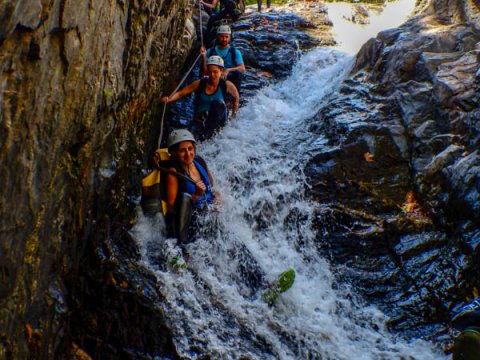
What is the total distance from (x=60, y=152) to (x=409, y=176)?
519 centimetres

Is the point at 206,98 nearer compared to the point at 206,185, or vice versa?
the point at 206,185

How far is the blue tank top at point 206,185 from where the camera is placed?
20.4 ft

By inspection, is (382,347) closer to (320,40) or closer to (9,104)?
(9,104)

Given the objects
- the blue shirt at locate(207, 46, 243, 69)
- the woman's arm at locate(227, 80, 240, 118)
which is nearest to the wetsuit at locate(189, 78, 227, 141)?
the woman's arm at locate(227, 80, 240, 118)

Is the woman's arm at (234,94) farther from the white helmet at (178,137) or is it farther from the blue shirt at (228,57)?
the white helmet at (178,137)

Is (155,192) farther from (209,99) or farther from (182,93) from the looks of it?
(209,99)

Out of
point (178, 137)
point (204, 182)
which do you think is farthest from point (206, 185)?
point (178, 137)

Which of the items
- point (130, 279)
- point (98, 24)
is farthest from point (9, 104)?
point (130, 279)

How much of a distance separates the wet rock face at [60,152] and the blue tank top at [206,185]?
752 millimetres

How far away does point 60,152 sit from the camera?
3686 millimetres

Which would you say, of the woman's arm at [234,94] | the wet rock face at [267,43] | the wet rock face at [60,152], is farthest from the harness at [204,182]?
the woman's arm at [234,94]

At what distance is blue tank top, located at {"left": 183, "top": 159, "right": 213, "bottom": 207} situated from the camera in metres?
6.22

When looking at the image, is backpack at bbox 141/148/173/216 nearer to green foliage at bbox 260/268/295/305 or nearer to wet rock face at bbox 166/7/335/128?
green foliage at bbox 260/268/295/305

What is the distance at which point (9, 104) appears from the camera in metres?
2.73
